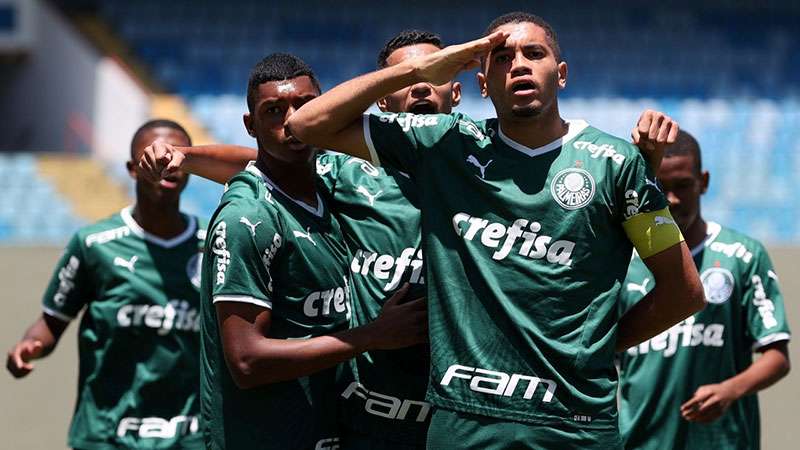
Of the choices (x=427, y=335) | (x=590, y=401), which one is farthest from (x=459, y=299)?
(x=590, y=401)

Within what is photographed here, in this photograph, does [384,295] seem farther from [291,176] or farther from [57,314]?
[57,314]

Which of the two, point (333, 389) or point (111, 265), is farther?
point (111, 265)

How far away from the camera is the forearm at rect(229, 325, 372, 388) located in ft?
11.4

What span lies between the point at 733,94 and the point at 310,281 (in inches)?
511

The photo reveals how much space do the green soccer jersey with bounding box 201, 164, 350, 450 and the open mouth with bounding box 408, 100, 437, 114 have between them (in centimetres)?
58

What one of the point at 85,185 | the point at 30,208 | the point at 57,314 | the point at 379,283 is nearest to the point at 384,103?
the point at 379,283

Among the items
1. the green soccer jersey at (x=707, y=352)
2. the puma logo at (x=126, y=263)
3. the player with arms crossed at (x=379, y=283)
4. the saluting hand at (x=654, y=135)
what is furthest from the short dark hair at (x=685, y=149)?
the puma logo at (x=126, y=263)

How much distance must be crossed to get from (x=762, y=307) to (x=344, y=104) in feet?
7.75

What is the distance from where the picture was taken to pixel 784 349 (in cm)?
492

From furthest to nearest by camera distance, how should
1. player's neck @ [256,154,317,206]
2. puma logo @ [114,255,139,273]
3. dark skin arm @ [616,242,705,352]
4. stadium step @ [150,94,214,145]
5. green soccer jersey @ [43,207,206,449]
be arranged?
stadium step @ [150,94,214,145] < puma logo @ [114,255,139,273] < green soccer jersey @ [43,207,206,449] < player's neck @ [256,154,317,206] < dark skin arm @ [616,242,705,352]

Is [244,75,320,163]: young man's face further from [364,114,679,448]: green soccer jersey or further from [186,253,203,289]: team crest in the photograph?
[186,253,203,289]: team crest

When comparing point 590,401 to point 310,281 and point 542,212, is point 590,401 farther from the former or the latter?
point 310,281

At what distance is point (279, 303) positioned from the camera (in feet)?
12.0

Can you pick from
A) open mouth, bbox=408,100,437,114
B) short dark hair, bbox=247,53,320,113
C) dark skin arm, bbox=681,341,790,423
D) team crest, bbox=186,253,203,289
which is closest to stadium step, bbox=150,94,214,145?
team crest, bbox=186,253,203,289
